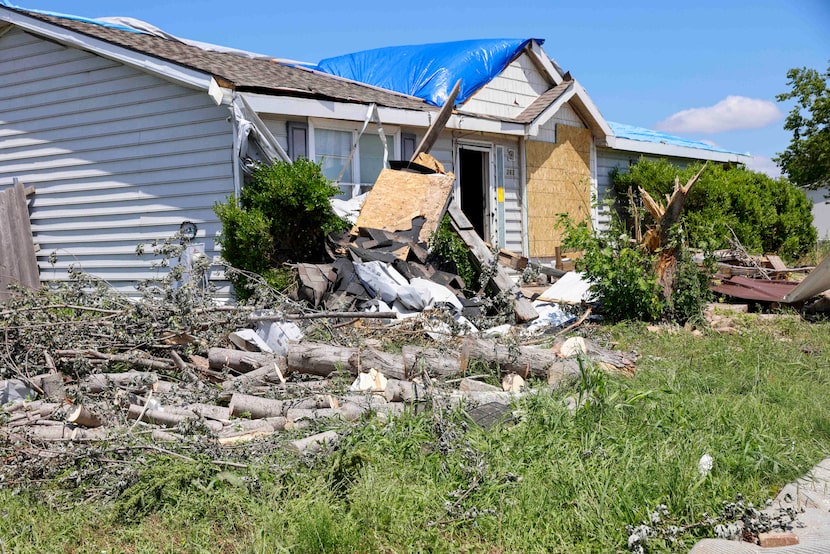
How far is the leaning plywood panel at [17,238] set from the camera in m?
11.5

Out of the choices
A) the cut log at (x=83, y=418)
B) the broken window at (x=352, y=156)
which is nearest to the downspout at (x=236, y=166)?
the broken window at (x=352, y=156)

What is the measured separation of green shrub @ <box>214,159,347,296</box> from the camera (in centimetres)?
886

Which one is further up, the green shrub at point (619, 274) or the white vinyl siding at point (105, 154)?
the white vinyl siding at point (105, 154)

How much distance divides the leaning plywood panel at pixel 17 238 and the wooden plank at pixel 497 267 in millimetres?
6494

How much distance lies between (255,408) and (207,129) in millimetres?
5681

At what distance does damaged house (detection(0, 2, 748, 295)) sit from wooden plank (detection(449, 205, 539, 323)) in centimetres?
97

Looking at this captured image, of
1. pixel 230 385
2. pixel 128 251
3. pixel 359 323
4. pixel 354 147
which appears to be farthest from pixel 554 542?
pixel 128 251

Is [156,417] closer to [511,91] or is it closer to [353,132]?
[353,132]

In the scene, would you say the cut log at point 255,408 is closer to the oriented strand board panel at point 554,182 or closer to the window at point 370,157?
the window at point 370,157

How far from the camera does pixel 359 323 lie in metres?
7.81

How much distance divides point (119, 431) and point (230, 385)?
1.40 meters

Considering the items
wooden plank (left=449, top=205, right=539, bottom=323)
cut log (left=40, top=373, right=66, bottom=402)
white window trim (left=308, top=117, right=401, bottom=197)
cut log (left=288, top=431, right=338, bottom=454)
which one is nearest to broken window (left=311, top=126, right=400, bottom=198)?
white window trim (left=308, top=117, right=401, bottom=197)

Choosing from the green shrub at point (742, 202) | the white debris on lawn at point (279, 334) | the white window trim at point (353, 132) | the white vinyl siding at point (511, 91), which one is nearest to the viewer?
the white debris on lawn at point (279, 334)

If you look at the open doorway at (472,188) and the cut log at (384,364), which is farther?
the open doorway at (472,188)
